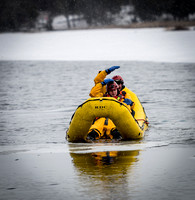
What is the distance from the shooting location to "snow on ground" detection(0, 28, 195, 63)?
112ft

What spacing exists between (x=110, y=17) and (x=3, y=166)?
61064 millimetres

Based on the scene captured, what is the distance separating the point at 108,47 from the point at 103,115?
1196 inches

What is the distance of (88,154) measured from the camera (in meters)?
8.52

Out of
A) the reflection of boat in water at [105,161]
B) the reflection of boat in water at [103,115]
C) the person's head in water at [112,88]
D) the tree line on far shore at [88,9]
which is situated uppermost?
the tree line on far shore at [88,9]

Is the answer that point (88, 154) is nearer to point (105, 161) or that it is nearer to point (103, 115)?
point (105, 161)

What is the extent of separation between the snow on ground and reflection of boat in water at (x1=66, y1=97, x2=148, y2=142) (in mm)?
20852

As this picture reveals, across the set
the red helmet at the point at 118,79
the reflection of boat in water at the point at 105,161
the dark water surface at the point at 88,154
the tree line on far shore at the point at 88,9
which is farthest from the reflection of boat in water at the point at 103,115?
the tree line on far shore at the point at 88,9

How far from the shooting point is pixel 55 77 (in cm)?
2489

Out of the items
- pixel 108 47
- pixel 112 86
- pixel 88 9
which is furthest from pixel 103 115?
pixel 88 9

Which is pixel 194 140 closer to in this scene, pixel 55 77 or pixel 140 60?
pixel 55 77

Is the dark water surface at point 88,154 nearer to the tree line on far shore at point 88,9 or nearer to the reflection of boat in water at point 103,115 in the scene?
the reflection of boat in water at point 103,115

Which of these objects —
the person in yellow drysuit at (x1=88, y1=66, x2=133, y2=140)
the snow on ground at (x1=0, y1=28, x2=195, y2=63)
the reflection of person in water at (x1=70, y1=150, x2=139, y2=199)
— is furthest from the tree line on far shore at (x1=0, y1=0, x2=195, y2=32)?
the reflection of person in water at (x1=70, y1=150, x2=139, y2=199)

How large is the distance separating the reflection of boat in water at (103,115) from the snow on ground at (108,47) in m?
20.9

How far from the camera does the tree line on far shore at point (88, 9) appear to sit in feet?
194
